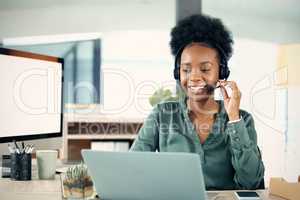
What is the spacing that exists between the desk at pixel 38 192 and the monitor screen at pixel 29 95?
22 cm

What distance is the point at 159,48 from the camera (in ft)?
9.32

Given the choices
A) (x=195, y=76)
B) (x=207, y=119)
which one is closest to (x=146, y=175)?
(x=207, y=119)

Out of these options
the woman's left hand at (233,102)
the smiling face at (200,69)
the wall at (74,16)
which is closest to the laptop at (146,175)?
the woman's left hand at (233,102)

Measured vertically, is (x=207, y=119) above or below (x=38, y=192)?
above

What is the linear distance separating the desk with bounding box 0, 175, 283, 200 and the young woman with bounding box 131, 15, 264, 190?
0.74 feet

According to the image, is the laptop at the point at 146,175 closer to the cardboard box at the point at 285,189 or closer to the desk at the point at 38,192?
the desk at the point at 38,192

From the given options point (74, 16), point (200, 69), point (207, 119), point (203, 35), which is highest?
point (74, 16)

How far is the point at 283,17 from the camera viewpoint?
282cm

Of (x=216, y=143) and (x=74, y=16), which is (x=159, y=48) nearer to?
(x=74, y=16)

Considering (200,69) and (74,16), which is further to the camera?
(74,16)

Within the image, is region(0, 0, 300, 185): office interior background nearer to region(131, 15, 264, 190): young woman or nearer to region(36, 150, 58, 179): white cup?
region(131, 15, 264, 190): young woman

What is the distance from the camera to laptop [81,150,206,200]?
43.1 inches

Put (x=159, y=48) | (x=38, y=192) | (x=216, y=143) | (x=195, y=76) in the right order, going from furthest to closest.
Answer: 1. (x=159, y=48)
2. (x=195, y=76)
3. (x=216, y=143)
4. (x=38, y=192)

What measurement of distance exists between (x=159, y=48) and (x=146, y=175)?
179cm
